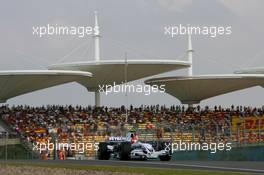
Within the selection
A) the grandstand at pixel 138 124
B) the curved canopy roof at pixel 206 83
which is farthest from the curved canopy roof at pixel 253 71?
the grandstand at pixel 138 124

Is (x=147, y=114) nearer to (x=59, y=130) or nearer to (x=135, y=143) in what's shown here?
(x=59, y=130)

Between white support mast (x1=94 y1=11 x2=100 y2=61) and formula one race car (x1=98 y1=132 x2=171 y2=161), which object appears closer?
formula one race car (x1=98 y1=132 x2=171 y2=161)

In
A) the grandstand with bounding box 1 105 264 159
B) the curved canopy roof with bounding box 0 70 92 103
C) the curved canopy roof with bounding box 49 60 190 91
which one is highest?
the curved canopy roof with bounding box 49 60 190 91

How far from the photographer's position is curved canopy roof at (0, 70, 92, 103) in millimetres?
60688

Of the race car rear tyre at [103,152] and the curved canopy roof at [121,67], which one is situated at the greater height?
the curved canopy roof at [121,67]

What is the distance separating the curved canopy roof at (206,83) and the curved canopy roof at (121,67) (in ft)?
12.4

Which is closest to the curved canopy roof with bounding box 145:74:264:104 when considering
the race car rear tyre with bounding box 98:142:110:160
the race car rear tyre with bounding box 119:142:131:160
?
the race car rear tyre with bounding box 98:142:110:160

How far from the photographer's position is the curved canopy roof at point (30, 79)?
199 ft

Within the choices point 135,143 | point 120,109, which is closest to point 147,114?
point 120,109

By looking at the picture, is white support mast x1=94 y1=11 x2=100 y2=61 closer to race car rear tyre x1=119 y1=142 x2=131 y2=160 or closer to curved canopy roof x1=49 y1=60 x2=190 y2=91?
curved canopy roof x1=49 y1=60 x2=190 y2=91

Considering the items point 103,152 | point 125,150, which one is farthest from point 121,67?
point 125,150

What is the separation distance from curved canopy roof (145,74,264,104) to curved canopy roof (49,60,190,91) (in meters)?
3.77

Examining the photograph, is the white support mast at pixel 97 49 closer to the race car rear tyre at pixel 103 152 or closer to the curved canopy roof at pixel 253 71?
the curved canopy roof at pixel 253 71

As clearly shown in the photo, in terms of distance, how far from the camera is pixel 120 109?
→ 6331 cm
